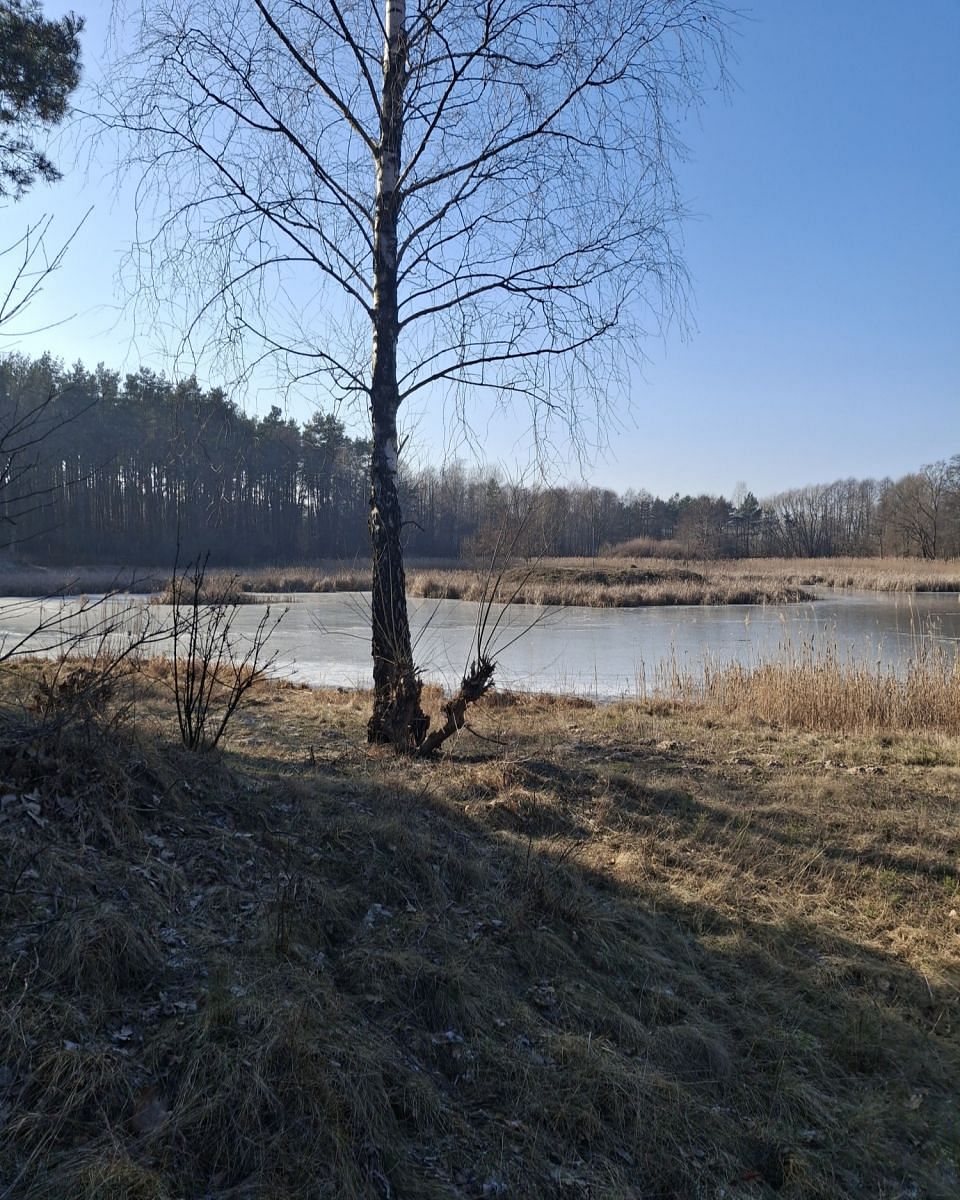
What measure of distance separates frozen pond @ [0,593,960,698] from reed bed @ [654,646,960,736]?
58cm

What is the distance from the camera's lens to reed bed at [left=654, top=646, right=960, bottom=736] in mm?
9414

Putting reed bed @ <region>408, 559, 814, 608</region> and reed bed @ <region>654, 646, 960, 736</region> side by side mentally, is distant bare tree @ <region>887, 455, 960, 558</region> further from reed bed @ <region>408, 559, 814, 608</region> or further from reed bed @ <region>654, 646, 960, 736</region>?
reed bed @ <region>654, 646, 960, 736</region>

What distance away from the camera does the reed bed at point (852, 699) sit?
9.41 meters

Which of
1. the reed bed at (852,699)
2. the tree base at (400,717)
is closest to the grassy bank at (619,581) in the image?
the reed bed at (852,699)

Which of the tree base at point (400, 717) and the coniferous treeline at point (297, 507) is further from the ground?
the coniferous treeline at point (297, 507)

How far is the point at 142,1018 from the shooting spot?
2379 millimetres

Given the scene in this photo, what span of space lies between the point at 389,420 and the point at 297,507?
47.1 m

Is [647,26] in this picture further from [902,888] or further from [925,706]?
[925,706]

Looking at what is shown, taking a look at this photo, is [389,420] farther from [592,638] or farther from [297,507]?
[297,507]

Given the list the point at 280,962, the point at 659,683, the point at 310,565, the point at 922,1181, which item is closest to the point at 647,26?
the point at 280,962

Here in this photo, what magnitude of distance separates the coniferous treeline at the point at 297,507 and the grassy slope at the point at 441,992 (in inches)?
67.0

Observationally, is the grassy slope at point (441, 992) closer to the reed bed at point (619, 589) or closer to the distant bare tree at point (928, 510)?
the reed bed at point (619, 589)

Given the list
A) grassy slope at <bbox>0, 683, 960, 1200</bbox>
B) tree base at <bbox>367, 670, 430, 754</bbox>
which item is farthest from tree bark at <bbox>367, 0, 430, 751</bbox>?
grassy slope at <bbox>0, 683, 960, 1200</bbox>

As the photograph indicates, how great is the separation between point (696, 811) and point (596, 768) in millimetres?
927
